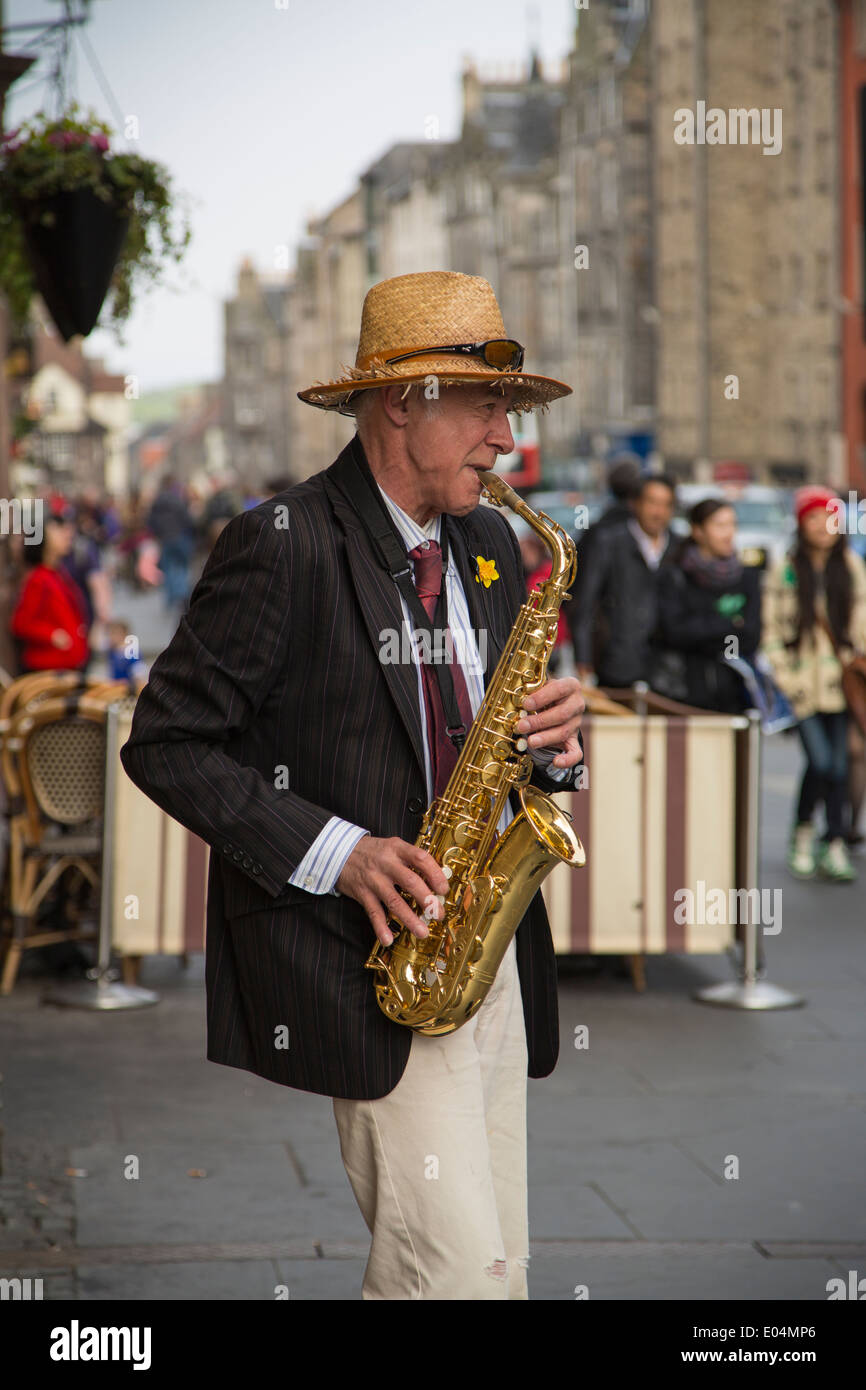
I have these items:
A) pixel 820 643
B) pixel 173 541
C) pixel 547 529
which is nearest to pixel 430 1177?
pixel 547 529

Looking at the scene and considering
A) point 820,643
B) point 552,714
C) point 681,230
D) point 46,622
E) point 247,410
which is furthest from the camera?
point 247,410

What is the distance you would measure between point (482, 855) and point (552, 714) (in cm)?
30

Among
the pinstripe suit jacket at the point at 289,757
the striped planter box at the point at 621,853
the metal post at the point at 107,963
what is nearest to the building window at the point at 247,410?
the metal post at the point at 107,963

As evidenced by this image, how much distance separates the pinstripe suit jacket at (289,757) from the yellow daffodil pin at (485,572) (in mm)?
266

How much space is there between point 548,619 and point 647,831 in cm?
452

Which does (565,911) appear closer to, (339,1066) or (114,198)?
(114,198)

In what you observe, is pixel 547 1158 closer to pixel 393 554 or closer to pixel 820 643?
pixel 393 554

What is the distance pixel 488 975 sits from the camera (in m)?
3.27

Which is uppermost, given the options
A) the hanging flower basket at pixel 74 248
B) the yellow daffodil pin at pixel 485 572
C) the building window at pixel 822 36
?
the building window at pixel 822 36

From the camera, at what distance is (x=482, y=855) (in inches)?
131

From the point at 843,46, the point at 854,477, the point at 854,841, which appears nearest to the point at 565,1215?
the point at 854,841

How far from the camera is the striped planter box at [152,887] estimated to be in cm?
765

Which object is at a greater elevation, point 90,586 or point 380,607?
point 380,607

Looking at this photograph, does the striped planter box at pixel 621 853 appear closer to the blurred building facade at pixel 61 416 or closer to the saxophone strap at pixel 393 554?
the blurred building facade at pixel 61 416
